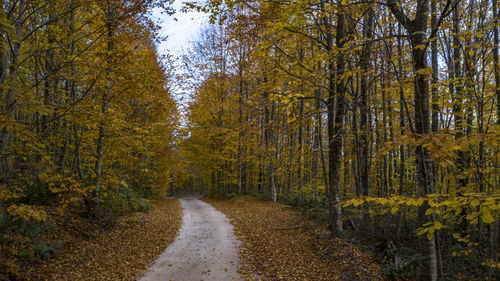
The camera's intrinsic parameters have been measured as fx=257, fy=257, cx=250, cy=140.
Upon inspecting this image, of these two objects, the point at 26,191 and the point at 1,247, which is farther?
the point at 26,191

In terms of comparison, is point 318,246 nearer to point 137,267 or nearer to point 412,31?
point 137,267

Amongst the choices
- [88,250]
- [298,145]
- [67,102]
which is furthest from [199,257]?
[67,102]

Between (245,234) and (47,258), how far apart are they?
553 centimetres

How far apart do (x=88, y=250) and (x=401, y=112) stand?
8508mm

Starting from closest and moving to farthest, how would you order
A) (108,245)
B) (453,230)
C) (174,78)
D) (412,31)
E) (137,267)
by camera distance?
1. (412,31)
2. (137,267)
3. (453,230)
4. (108,245)
5. (174,78)

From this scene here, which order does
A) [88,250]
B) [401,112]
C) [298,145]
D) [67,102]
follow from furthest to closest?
1. [298,145]
2. [67,102]
3. [88,250]
4. [401,112]

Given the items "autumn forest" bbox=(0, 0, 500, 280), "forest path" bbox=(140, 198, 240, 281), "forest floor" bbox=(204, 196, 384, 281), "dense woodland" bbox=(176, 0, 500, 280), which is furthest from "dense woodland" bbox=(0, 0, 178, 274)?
"forest floor" bbox=(204, 196, 384, 281)

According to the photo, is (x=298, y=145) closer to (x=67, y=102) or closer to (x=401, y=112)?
(x=401, y=112)

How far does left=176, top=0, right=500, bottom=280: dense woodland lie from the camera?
3387mm

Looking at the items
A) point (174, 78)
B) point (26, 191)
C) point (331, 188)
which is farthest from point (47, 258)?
point (174, 78)

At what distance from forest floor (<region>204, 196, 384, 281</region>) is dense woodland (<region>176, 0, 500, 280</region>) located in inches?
22.2

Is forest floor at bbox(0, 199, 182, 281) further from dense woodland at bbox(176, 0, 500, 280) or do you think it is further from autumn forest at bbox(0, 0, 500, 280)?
dense woodland at bbox(176, 0, 500, 280)

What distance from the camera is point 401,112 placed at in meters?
6.09

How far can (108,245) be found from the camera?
7.23 m
